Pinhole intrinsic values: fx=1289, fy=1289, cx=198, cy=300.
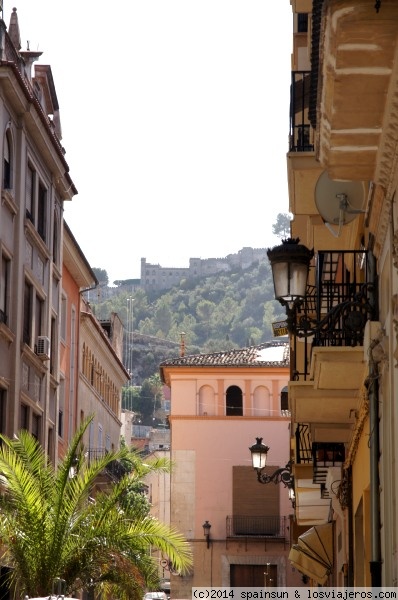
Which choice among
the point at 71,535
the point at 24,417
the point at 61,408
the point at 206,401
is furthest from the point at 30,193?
the point at 206,401

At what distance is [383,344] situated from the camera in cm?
1036

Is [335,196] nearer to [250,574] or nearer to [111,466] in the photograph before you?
[111,466]

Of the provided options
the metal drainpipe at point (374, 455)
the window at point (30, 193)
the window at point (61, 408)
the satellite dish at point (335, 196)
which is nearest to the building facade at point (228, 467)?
the window at point (61, 408)

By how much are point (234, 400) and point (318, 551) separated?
33.4 meters

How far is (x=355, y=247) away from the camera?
48.6ft

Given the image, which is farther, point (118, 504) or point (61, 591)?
point (118, 504)

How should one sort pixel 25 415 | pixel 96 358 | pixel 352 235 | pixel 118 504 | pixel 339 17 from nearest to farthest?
pixel 339 17, pixel 352 235, pixel 118 504, pixel 25 415, pixel 96 358

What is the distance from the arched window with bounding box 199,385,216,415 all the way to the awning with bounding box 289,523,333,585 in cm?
3156

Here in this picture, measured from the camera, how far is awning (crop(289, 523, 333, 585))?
24.4 meters

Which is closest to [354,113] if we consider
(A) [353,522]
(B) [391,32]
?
(B) [391,32]

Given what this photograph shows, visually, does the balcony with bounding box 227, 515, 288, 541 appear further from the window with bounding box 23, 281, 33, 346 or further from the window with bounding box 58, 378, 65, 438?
the window with bounding box 23, 281, 33, 346

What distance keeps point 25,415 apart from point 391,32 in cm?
2119

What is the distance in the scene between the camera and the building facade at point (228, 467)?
54344mm

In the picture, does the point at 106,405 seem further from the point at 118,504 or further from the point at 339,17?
the point at 339,17
